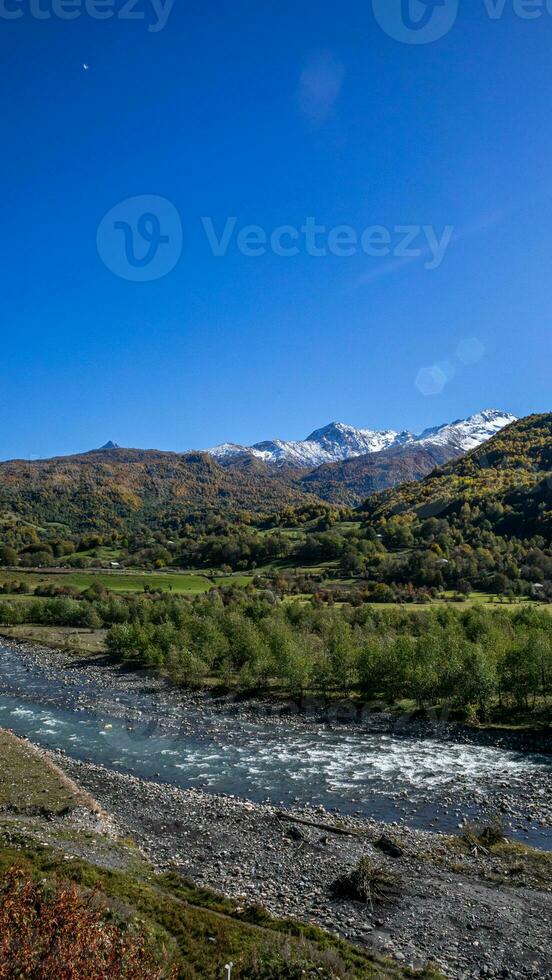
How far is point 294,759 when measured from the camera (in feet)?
152

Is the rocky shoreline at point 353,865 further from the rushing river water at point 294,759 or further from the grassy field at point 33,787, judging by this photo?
the grassy field at point 33,787

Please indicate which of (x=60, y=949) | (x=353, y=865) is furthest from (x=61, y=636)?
(x=60, y=949)

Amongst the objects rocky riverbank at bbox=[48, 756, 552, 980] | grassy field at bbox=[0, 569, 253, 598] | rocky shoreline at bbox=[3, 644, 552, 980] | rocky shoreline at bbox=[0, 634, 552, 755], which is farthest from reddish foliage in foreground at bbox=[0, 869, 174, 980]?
grassy field at bbox=[0, 569, 253, 598]

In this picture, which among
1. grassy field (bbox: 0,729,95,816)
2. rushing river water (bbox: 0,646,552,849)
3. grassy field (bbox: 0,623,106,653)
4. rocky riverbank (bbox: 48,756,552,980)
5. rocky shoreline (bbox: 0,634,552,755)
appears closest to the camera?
rocky riverbank (bbox: 48,756,552,980)

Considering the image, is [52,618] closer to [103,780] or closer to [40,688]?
[40,688]

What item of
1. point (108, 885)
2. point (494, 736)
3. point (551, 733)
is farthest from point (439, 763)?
point (108, 885)

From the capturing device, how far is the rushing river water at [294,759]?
122ft

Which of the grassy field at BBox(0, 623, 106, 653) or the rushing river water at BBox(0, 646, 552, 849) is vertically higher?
the grassy field at BBox(0, 623, 106, 653)

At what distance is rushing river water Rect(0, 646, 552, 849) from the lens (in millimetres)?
37094

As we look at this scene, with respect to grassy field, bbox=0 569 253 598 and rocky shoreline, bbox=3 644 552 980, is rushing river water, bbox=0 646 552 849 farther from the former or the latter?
grassy field, bbox=0 569 253 598

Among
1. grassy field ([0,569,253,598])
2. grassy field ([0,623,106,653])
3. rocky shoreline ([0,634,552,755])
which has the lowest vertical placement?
rocky shoreline ([0,634,552,755])

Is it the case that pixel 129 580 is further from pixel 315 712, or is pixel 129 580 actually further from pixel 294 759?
pixel 294 759

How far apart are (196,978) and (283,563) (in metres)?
172

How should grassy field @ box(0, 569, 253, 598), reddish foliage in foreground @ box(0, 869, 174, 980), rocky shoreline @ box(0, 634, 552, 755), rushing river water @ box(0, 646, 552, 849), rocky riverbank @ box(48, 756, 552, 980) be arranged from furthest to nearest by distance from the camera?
grassy field @ box(0, 569, 253, 598) < rocky shoreline @ box(0, 634, 552, 755) < rushing river water @ box(0, 646, 552, 849) < rocky riverbank @ box(48, 756, 552, 980) < reddish foliage in foreground @ box(0, 869, 174, 980)
